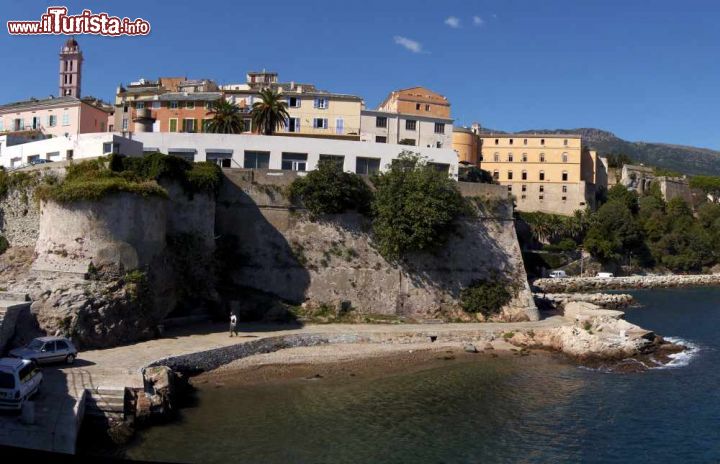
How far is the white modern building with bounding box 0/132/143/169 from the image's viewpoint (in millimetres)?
32438

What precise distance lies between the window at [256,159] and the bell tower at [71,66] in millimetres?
54201

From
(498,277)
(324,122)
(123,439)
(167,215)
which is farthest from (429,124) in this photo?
(123,439)

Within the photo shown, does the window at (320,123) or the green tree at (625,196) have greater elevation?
the window at (320,123)

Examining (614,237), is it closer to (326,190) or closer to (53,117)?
(326,190)

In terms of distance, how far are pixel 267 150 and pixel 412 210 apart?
11.4 meters

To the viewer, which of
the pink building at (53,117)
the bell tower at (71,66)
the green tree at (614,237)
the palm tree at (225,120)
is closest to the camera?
the palm tree at (225,120)

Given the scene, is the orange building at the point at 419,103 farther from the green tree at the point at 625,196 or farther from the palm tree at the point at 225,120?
the green tree at the point at 625,196

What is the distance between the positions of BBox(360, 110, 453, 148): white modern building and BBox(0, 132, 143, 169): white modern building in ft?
74.7

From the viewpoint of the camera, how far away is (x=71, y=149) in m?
34.1

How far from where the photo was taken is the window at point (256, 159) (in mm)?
39781

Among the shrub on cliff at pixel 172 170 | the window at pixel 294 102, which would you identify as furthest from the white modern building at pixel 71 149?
the window at pixel 294 102

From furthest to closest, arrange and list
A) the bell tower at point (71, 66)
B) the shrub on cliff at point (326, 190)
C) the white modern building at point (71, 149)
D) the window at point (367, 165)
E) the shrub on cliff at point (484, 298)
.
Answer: the bell tower at point (71, 66)
the window at point (367, 165)
the shrub on cliff at point (484, 298)
the shrub on cliff at point (326, 190)
the white modern building at point (71, 149)

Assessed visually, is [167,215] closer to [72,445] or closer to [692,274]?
[72,445]

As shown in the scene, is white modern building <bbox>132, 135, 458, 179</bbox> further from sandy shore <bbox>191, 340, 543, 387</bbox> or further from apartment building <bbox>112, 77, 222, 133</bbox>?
sandy shore <bbox>191, 340, 543, 387</bbox>
